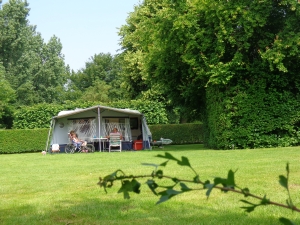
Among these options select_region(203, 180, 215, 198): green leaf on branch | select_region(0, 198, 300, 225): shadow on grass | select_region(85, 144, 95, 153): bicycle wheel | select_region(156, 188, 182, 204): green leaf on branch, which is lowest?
select_region(0, 198, 300, 225): shadow on grass

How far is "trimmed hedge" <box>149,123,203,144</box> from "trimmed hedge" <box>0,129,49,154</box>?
6380 mm

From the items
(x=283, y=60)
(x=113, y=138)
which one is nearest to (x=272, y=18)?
(x=283, y=60)

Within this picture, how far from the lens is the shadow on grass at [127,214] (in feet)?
14.3

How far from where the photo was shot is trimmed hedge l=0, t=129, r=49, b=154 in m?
22.5

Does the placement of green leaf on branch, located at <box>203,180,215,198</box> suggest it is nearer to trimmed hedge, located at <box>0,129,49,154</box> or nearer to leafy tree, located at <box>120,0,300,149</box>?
leafy tree, located at <box>120,0,300,149</box>

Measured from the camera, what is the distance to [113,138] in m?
20.3

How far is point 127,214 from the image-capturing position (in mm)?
4688

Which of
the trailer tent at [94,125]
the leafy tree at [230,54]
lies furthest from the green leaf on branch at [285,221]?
the trailer tent at [94,125]

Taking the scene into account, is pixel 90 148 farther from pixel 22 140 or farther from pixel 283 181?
pixel 283 181

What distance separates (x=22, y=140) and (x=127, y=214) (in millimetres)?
19178

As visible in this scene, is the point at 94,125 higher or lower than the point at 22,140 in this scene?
higher

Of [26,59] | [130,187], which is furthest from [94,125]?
[130,187]

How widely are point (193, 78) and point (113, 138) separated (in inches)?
188

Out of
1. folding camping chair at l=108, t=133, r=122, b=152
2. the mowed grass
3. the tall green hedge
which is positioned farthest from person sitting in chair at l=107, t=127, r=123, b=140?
the mowed grass
